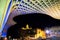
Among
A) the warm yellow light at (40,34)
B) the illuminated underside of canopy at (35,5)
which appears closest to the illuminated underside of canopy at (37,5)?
the illuminated underside of canopy at (35,5)

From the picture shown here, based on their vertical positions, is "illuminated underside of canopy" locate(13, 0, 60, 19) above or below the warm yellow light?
above

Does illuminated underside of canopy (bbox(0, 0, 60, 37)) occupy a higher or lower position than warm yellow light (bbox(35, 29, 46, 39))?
higher

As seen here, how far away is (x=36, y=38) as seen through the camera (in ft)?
10.2

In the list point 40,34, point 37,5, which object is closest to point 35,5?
point 37,5

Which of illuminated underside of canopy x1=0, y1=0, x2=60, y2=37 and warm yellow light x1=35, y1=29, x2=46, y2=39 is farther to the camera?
warm yellow light x1=35, y1=29, x2=46, y2=39

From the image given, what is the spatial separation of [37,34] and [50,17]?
590 mm

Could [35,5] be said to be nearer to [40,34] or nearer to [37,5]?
[37,5]

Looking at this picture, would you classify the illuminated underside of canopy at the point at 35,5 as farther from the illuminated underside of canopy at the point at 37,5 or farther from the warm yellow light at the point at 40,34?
the warm yellow light at the point at 40,34

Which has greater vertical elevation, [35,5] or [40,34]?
[35,5]

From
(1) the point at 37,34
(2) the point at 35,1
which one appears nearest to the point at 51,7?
(2) the point at 35,1

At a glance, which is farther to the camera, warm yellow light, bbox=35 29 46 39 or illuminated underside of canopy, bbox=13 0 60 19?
warm yellow light, bbox=35 29 46 39

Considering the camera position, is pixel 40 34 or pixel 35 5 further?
pixel 40 34

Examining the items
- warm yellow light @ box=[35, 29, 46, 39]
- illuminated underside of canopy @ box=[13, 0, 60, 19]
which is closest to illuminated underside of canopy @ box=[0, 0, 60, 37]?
illuminated underside of canopy @ box=[13, 0, 60, 19]

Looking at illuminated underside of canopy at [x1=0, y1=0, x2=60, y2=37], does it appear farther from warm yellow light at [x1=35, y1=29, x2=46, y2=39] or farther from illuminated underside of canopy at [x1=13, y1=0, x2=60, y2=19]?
warm yellow light at [x1=35, y1=29, x2=46, y2=39]
